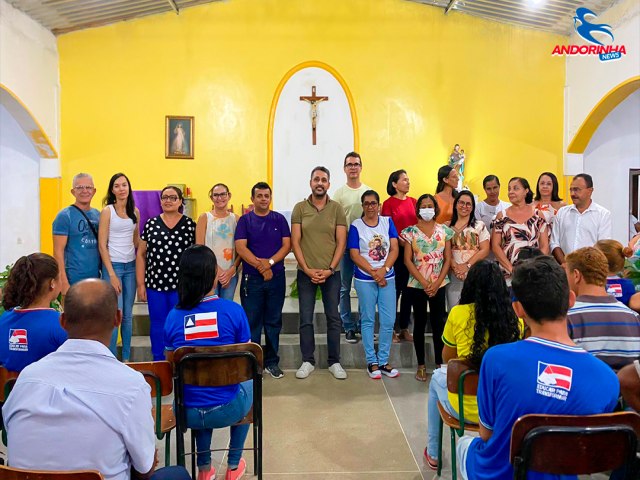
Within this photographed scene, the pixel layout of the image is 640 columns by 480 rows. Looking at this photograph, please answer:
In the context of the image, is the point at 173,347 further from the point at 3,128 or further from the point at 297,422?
the point at 3,128

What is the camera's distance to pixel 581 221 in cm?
416

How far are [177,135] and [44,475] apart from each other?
6.78 m

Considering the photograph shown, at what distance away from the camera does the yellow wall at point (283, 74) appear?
7434mm

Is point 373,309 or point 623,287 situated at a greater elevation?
point 623,287

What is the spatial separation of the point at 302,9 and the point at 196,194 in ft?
10.3

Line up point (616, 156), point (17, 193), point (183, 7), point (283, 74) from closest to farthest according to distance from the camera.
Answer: point (17, 193), point (183, 7), point (283, 74), point (616, 156)

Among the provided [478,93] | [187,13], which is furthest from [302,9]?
[478,93]

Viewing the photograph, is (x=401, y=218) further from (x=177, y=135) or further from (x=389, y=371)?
(x=177, y=135)

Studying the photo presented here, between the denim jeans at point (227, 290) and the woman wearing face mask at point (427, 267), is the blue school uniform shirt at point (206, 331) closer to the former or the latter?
the denim jeans at point (227, 290)

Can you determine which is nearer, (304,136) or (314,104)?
(314,104)

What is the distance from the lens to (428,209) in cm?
395

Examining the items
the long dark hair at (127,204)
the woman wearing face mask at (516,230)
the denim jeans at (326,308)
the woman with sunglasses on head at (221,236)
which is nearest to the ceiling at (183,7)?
the woman wearing face mask at (516,230)

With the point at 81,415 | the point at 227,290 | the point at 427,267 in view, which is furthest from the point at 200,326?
the point at 427,267

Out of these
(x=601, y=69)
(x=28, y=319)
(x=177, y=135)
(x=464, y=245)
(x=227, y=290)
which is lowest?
(x=227, y=290)
